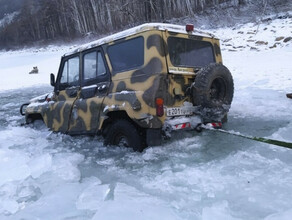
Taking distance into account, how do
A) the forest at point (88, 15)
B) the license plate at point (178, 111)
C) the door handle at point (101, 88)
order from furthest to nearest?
the forest at point (88, 15), the door handle at point (101, 88), the license plate at point (178, 111)

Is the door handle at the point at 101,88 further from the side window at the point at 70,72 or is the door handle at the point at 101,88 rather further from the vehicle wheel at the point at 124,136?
the side window at the point at 70,72

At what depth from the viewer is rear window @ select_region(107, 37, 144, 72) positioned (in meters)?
4.59

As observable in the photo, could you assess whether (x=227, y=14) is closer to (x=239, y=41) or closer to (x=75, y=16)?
(x=239, y=41)

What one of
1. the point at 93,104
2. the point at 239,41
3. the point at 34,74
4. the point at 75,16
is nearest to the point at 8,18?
the point at 75,16

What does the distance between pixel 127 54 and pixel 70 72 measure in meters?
1.69

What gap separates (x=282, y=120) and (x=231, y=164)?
272 cm

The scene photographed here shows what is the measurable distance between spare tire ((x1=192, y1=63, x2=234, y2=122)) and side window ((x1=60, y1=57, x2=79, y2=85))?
2.33 metres

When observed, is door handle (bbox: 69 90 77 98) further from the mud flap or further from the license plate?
the license plate

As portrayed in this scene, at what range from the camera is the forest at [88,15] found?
29.6 m

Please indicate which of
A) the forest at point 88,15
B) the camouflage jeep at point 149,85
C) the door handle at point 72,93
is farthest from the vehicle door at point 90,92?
the forest at point 88,15

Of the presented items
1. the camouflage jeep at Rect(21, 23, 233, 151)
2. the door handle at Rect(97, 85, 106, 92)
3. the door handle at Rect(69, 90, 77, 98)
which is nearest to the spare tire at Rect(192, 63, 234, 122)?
the camouflage jeep at Rect(21, 23, 233, 151)

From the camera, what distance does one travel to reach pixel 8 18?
71.4 metres

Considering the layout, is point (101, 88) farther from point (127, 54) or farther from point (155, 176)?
point (155, 176)

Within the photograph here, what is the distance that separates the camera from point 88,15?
43.0 meters
